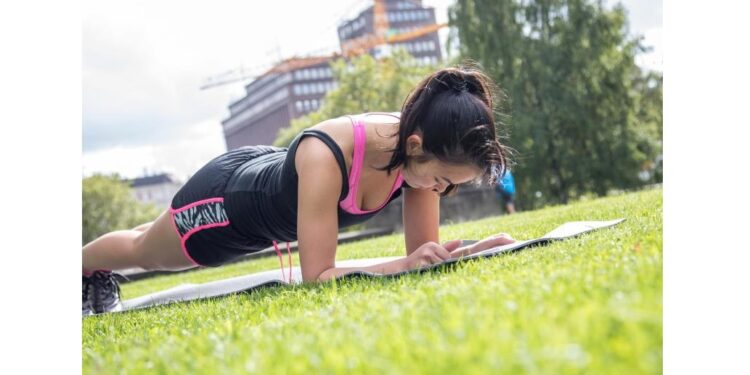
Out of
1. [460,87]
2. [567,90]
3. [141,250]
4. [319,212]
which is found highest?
[567,90]

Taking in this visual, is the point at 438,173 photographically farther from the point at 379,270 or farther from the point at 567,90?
the point at 567,90

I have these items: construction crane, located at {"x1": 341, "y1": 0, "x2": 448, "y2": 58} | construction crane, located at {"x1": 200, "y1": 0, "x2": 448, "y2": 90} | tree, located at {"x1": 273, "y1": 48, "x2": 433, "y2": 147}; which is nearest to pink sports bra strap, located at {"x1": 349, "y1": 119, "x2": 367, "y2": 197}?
tree, located at {"x1": 273, "y1": 48, "x2": 433, "y2": 147}

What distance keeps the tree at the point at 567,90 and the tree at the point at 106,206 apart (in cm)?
1944

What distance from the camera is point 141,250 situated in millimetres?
3529

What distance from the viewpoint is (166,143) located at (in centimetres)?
520

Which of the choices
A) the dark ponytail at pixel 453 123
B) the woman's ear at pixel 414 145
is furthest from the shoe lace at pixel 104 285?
the woman's ear at pixel 414 145

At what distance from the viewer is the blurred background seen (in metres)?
4.36

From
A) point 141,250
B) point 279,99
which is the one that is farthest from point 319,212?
point 279,99

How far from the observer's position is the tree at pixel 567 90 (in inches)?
689

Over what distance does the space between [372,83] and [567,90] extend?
11.2 meters

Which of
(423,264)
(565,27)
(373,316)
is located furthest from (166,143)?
(565,27)
